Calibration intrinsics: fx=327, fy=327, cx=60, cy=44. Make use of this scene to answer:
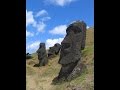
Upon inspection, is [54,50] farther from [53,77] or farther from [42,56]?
[53,77]

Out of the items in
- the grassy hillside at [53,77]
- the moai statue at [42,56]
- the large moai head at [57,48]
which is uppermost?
the large moai head at [57,48]

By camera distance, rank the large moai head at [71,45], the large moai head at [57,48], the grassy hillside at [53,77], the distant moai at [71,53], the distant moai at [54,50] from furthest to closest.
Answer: the large moai head at [57,48] → the distant moai at [54,50] → the large moai head at [71,45] → the distant moai at [71,53] → the grassy hillside at [53,77]

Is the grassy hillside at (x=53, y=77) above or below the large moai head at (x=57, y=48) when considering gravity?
below

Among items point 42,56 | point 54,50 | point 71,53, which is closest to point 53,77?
point 71,53

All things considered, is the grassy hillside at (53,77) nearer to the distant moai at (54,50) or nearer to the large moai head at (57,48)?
the distant moai at (54,50)

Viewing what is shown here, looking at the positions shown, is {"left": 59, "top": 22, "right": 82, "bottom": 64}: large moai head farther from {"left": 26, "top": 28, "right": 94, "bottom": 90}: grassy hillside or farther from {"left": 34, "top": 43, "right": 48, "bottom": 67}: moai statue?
{"left": 34, "top": 43, "right": 48, "bottom": 67}: moai statue

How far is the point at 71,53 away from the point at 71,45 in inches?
34.1

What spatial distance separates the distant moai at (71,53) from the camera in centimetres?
2610


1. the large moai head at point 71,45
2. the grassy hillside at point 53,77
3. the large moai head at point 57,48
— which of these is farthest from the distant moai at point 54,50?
the large moai head at point 71,45
